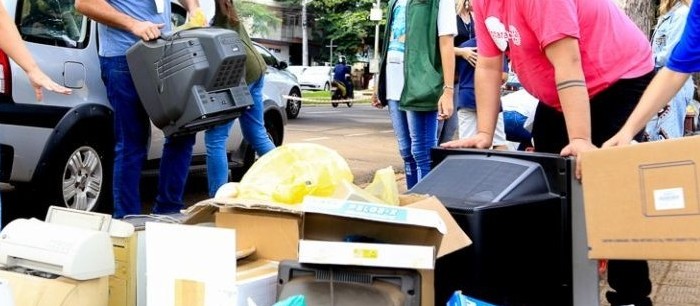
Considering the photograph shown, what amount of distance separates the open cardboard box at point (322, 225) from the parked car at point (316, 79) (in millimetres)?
35067

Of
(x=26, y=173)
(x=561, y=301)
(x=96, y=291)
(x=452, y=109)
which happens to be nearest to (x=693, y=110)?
(x=452, y=109)

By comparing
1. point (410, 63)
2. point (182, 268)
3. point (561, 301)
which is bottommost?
point (561, 301)

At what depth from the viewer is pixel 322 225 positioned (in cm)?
254

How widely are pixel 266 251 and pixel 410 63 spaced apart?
2381 mm

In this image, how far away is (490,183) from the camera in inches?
111

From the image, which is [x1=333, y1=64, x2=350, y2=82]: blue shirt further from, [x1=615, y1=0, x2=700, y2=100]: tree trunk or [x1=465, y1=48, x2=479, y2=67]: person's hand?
[x1=465, y1=48, x2=479, y2=67]: person's hand

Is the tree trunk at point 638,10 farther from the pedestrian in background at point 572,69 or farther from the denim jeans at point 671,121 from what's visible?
the pedestrian in background at point 572,69

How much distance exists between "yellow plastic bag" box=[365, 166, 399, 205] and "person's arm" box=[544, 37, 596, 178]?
22.7 inches

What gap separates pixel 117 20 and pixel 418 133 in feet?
5.75

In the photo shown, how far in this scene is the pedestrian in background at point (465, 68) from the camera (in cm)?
516

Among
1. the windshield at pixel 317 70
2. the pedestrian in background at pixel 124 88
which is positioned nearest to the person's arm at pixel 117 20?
the pedestrian in background at pixel 124 88

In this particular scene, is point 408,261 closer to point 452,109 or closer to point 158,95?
point 158,95

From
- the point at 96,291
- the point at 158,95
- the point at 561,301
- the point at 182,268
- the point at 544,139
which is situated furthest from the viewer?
the point at 158,95

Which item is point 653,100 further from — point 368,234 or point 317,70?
point 317,70
